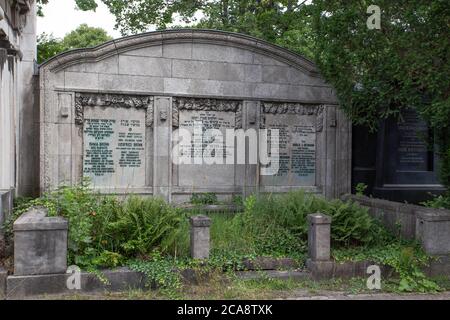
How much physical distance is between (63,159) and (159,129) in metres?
2.23

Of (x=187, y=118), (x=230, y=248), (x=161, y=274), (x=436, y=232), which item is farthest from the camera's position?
(x=187, y=118)

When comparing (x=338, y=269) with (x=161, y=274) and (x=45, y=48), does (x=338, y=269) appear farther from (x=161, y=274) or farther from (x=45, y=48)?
(x=45, y=48)

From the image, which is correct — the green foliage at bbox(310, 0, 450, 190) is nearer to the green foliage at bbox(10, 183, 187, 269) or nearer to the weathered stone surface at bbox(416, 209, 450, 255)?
the weathered stone surface at bbox(416, 209, 450, 255)

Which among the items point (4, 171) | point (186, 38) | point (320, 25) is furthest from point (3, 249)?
point (320, 25)

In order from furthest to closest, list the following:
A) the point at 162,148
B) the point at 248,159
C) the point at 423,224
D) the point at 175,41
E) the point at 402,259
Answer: the point at 248,159 → the point at 175,41 → the point at 162,148 → the point at 423,224 → the point at 402,259

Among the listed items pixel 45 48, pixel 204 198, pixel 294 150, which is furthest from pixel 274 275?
pixel 45 48

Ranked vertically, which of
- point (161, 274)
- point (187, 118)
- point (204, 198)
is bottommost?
point (161, 274)

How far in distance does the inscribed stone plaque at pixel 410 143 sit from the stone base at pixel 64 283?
27.0ft

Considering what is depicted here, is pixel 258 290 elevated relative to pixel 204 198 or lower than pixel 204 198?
lower

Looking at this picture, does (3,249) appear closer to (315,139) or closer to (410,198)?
(315,139)

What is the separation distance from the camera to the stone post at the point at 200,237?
660cm

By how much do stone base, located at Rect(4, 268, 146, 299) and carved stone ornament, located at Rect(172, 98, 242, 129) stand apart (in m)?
5.20

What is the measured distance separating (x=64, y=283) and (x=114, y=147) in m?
4.85

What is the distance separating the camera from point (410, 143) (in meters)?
11.9
